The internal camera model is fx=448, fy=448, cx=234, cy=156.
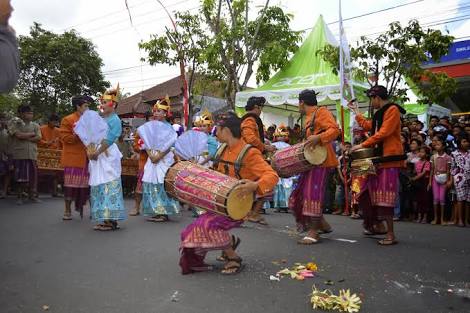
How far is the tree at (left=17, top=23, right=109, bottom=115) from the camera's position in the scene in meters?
25.0

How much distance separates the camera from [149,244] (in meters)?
5.50

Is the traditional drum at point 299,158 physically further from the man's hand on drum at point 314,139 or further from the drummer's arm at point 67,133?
the drummer's arm at point 67,133

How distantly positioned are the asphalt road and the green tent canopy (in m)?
5.89

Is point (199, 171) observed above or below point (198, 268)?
above

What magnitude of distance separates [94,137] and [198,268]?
3.08m

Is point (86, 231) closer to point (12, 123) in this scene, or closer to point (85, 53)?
point (12, 123)

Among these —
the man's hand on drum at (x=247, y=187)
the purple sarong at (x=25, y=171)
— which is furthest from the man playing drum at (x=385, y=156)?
the purple sarong at (x=25, y=171)

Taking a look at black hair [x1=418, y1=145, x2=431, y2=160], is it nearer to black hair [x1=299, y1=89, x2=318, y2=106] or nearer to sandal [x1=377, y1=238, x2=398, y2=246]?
sandal [x1=377, y1=238, x2=398, y2=246]

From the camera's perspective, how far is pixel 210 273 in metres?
4.21

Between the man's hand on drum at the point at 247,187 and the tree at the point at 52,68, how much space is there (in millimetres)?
23445

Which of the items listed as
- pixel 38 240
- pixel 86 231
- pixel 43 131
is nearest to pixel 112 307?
pixel 38 240

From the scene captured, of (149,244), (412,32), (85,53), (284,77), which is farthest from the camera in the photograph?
(85,53)

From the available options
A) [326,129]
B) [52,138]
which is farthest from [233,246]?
[52,138]

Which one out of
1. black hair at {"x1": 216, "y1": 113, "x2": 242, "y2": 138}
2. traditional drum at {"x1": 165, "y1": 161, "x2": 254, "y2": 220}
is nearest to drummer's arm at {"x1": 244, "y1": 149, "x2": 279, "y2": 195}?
traditional drum at {"x1": 165, "y1": 161, "x2": 254, "y2": 220}
